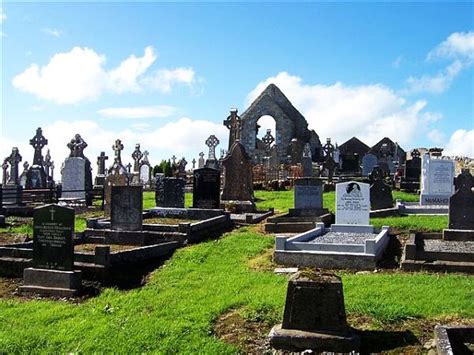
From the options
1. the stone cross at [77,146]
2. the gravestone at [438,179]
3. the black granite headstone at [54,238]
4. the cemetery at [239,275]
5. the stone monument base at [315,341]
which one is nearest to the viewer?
the stone monument base at [315,341]

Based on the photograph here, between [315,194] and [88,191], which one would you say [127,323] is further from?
[88,191]

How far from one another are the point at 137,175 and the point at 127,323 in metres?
29.3

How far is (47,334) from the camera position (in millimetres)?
6480

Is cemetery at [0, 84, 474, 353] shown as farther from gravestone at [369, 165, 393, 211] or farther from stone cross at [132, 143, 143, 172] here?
stone cross at [132, 143, 143, 172]

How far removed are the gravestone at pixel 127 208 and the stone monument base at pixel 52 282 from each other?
4.15 m

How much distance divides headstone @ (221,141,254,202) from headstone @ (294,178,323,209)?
4.05 metres

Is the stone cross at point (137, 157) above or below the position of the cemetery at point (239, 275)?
above

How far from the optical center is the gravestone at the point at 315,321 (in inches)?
220

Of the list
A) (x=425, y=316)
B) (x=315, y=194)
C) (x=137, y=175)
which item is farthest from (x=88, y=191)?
(x=425, y=316)

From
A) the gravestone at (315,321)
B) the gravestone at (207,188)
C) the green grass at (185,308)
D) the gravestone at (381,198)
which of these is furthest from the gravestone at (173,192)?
the gravestone at (315,321)

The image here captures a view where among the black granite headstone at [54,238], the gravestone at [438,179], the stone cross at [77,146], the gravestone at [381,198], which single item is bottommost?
the black granite headstone at [54,238]

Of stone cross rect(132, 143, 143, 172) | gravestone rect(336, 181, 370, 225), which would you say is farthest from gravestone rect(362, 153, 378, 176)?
gravestone rect(336, 181, 370, 225)

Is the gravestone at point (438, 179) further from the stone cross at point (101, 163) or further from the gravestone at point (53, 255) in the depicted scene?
the stone cross at point (101, 163)

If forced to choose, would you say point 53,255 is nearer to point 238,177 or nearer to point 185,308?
point 185,308
